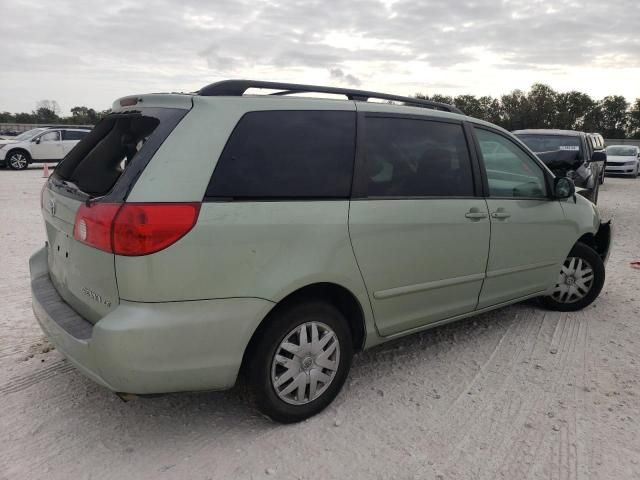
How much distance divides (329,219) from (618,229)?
853 cm

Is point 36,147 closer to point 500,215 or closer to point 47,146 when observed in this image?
point 47,146

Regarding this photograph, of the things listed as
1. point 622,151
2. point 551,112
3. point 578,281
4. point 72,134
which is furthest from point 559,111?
point 578,281

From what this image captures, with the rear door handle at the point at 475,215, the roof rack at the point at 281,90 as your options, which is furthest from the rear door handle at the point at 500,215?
the roof rack at the point at 281,90

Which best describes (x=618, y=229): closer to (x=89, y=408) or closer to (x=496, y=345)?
(x=496, y=345)

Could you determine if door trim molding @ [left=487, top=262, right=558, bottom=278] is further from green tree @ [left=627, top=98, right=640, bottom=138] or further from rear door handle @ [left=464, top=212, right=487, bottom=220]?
green tree @ [left=627, top=98, right=640, bottom=138]

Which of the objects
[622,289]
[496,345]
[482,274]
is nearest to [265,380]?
[482,274]

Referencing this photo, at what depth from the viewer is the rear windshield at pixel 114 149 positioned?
250cm

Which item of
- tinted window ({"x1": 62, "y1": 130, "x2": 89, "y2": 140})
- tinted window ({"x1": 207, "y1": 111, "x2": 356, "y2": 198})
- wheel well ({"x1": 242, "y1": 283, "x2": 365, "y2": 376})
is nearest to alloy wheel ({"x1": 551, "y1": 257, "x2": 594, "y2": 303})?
wheel well ({"x1": 242, "y1": 283, "x2": 365, "y2": 376})

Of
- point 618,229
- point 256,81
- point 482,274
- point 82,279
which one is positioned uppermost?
point 256,81

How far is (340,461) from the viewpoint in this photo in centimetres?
258

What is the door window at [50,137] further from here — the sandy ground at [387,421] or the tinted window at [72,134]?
the sandy ground at [387,421]

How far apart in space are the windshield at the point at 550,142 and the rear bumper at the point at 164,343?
983 centimetres

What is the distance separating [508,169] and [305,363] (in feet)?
7.51

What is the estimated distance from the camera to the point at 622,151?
2470cm
